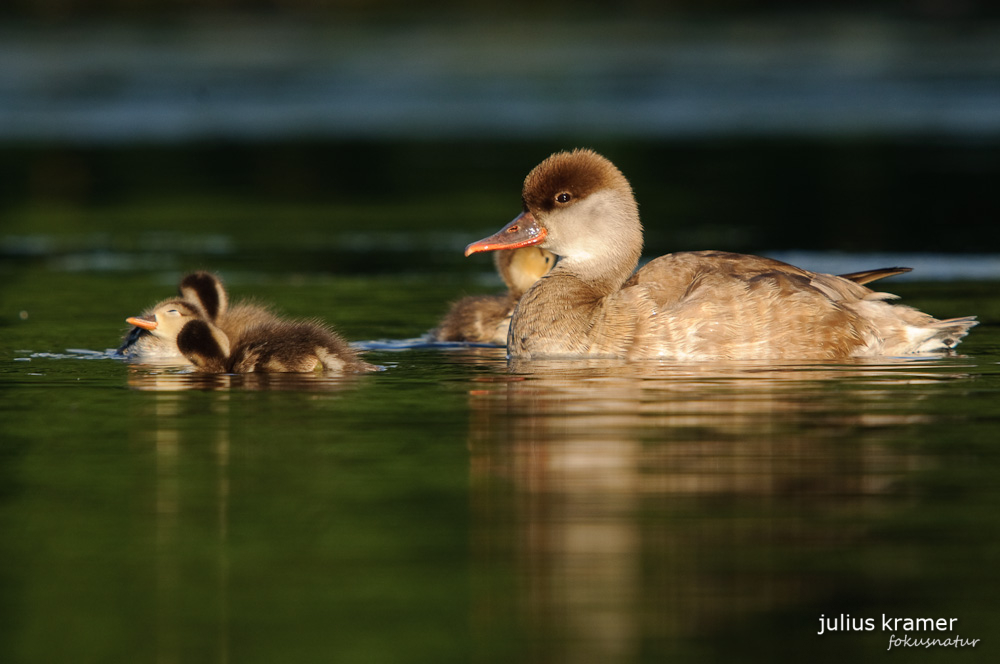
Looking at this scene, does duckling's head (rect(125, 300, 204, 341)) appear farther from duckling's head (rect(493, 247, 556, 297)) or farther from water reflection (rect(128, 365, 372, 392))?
duckling's head (rect(493, 247, 556, 297))

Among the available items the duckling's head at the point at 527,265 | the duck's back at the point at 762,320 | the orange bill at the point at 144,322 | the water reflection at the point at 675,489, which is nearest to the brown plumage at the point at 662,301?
the duck's back at the point at 762,320

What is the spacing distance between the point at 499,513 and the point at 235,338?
4.04 metres

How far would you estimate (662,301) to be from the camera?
9523 mm

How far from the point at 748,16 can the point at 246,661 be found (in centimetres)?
5290

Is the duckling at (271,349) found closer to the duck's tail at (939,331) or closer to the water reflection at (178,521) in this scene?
the water reflection at (178,521)

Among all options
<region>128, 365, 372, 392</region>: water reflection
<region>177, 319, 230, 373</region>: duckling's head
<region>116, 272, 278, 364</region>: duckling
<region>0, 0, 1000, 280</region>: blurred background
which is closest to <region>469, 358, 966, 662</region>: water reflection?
<region>128, 365, 372, 392</region>: water reflection

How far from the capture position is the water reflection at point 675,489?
16.7 feet

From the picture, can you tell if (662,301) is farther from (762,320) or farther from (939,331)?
(939,331)

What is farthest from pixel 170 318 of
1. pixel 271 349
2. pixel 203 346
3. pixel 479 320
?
pixel 479 320

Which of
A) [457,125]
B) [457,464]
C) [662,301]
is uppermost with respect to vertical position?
[457,125]

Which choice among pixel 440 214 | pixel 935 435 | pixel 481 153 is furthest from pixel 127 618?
pixel 481 153

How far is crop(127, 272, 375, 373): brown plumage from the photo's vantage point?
9172 mm

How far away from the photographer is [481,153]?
2694 centimetres

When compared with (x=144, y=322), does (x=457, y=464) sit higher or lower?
lower
